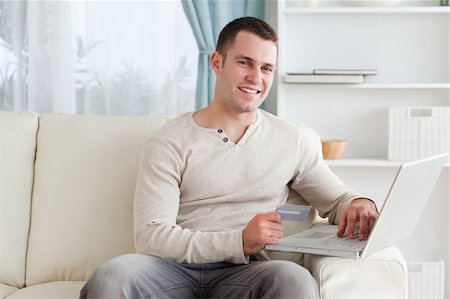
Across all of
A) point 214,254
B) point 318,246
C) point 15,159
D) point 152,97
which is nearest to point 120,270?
point 214,254

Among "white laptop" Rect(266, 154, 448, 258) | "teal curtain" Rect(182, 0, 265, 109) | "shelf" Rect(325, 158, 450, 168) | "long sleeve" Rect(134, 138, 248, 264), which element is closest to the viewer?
"white laptop" Rect(266, 154, 448, 258)

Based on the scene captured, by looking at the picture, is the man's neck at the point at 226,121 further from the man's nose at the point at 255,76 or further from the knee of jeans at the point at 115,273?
the knee of jeans at the point at 115,273

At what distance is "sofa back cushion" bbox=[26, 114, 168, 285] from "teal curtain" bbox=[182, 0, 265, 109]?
90 centimetres

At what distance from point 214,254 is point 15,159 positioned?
36.5 inches

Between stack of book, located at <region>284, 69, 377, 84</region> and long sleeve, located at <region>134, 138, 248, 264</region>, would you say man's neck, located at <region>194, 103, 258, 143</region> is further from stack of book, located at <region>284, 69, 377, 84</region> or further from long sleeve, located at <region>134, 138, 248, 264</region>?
stack of book, located at <region>284, 69, 377, 84</region>

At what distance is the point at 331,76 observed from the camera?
3396 millimetres

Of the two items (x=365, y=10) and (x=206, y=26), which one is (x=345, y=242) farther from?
(x=206, y=26)

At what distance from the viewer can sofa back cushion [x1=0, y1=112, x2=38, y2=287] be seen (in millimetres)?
2607

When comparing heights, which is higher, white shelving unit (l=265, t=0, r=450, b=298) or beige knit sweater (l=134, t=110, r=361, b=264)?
white shelving unit (l=265, t=0, r=450, b=298)

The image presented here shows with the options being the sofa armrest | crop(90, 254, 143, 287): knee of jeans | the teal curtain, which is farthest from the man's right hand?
the teal curtain

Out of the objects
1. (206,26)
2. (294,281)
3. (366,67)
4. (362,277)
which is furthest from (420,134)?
(294,281)

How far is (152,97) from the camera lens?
372cm

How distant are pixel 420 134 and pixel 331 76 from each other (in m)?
0.47

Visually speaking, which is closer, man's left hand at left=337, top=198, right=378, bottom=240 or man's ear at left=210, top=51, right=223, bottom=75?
man's left hand at left=337, top=198, right=378, bottom=240
